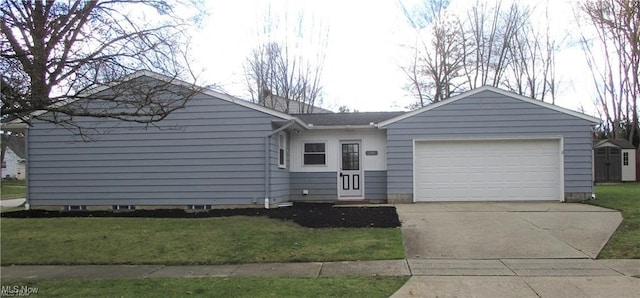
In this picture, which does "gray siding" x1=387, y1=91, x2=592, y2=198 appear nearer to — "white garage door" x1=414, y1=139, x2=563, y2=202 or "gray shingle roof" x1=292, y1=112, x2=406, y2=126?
"white garage door" x1=414, y1=139, x2=563, y2=202

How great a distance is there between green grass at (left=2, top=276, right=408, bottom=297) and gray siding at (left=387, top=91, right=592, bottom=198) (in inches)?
351

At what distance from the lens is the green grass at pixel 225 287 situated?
20.2 ft

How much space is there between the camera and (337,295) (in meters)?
5.99

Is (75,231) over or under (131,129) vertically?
under

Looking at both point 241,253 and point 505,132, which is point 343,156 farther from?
point 241,253

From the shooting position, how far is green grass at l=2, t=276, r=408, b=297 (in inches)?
242

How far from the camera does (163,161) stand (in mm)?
15023

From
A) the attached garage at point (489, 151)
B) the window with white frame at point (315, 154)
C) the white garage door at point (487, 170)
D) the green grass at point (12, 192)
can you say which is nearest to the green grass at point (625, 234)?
the attached garage at point (489, 151)

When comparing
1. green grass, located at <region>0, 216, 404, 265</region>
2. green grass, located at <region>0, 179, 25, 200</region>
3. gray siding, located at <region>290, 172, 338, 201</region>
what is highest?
gray siding, located at <region>290, 172, 338, 201</region>

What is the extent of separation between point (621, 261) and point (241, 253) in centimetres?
606

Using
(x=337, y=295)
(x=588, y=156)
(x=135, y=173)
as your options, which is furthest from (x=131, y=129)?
(x=588, y=156)

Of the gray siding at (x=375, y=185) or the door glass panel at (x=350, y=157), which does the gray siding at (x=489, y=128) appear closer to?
the gray siding at (x=375, y=185)

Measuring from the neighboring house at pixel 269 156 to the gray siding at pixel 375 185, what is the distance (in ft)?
2.74

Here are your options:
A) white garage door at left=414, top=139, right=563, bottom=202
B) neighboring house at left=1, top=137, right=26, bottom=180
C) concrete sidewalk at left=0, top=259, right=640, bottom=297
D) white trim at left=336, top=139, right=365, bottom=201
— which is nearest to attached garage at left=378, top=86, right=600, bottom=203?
white garage door at left=414, top=139, right=563, bottom=202
